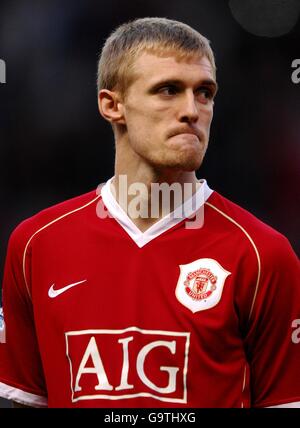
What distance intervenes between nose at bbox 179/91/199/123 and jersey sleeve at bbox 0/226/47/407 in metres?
0.79

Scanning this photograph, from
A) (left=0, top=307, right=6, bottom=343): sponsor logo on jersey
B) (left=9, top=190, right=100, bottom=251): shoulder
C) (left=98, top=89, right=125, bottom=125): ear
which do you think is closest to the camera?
(left=98, top=89, right=125, bottom=125): ear

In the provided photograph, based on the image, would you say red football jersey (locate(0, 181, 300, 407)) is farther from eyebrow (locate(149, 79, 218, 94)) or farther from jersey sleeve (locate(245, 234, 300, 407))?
eyebrow (locate(149, 79, 218, 94))

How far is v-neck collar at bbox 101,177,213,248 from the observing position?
2889 millimetres

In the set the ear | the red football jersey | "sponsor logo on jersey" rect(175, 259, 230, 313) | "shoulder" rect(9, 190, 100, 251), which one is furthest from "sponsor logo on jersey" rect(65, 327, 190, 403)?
the ear

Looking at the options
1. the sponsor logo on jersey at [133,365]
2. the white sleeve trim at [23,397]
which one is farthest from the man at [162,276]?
the white sleeve trim at [23,397]

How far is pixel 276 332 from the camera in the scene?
2771 millimetres

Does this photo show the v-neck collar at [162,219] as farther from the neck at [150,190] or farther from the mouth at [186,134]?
the mouth at [186,134]

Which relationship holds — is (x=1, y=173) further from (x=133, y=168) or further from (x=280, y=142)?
(x=133, y=168)

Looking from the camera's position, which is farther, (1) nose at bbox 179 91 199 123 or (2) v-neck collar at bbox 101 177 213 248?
(2) v-neck collar at bbox 101 177 213 248

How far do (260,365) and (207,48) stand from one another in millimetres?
1095

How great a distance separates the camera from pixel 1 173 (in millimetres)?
6586

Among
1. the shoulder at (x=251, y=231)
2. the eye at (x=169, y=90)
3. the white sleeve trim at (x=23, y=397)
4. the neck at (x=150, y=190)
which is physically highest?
the eye at (x=169, y=90)

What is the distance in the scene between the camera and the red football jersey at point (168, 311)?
2689 mm
